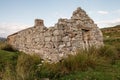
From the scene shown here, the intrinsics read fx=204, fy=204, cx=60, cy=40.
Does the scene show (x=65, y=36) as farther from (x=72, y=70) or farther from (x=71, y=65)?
(x=72, y=70)

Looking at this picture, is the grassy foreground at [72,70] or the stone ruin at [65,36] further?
the stone ruin at [65,36]

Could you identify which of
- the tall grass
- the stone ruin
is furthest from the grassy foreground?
the stone ruin

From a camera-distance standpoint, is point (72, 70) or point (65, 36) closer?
point (72, 70)

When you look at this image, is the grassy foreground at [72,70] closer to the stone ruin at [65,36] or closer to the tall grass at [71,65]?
the tall grass at [71,65]

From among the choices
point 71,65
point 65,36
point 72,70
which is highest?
point 65,36

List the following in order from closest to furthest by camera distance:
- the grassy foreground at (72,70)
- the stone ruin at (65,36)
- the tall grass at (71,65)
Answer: the grassy foreground at (72,70) → the tall grass at (71,65) → the stone ruin at (65,36)

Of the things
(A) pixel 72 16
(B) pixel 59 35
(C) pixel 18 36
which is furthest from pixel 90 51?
(C) pixel 18 36

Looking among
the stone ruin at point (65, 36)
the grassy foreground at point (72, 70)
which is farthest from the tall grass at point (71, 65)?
the stone ruin at point (65, 36)

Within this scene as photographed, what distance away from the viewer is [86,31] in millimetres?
10680

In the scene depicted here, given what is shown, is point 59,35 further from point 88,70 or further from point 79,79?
point 79,79

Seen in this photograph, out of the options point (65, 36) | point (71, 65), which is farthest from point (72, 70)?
point (65, 36)

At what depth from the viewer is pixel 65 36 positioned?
9.19 metres

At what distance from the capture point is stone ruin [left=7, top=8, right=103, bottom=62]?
9.12m

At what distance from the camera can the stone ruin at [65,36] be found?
9125 mm
